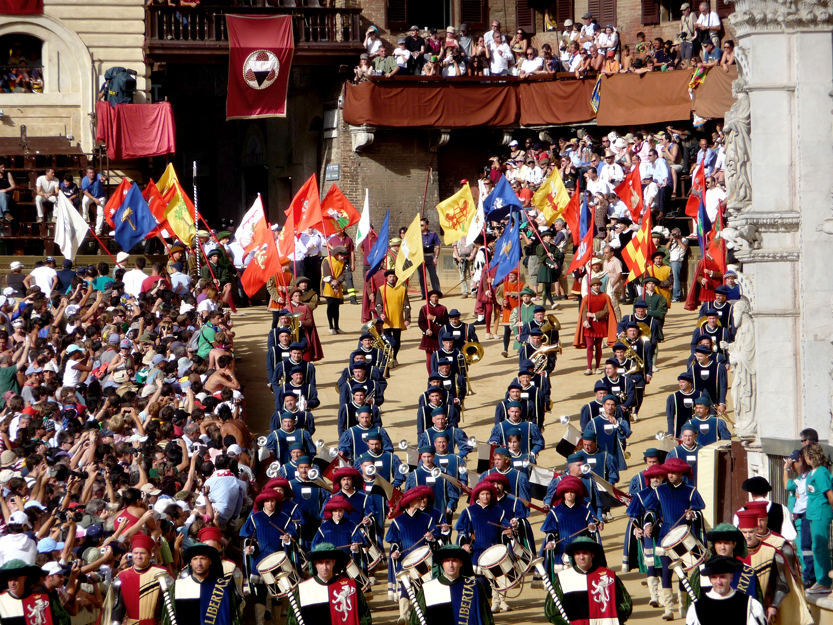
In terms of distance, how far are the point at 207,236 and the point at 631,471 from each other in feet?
39.4

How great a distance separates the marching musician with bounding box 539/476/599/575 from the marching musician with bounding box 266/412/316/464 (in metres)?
3.35

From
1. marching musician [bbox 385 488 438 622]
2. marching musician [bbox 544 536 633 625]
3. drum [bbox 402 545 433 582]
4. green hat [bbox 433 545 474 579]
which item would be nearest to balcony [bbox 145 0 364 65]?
marching musician [bbox 385 488 438 622]

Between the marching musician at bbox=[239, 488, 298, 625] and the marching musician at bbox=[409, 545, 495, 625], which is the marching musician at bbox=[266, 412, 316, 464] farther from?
the marching musician at bbox=[409, 545, 495, 625]

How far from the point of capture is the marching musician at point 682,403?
17656 mm

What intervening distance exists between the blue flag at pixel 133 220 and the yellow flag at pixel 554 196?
22.2 feet

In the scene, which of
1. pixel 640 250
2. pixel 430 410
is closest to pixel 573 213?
pixel 640 250

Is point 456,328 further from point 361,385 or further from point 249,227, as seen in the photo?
point 249,227

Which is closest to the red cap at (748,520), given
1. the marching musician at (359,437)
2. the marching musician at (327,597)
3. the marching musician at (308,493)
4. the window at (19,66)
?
the marching musician at (327,597)

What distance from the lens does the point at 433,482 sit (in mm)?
14953

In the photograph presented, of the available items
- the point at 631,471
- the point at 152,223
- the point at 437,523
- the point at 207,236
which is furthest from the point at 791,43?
the point at 207,236

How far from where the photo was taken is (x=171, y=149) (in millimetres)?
32375

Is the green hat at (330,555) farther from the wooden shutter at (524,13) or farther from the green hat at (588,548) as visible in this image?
the wooden shutter at (524,13)

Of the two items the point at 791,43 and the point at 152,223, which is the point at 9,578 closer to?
the point at 791,43

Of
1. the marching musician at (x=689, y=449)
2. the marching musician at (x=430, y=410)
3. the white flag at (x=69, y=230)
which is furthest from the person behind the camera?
the white flag at (x=69, y=230)
